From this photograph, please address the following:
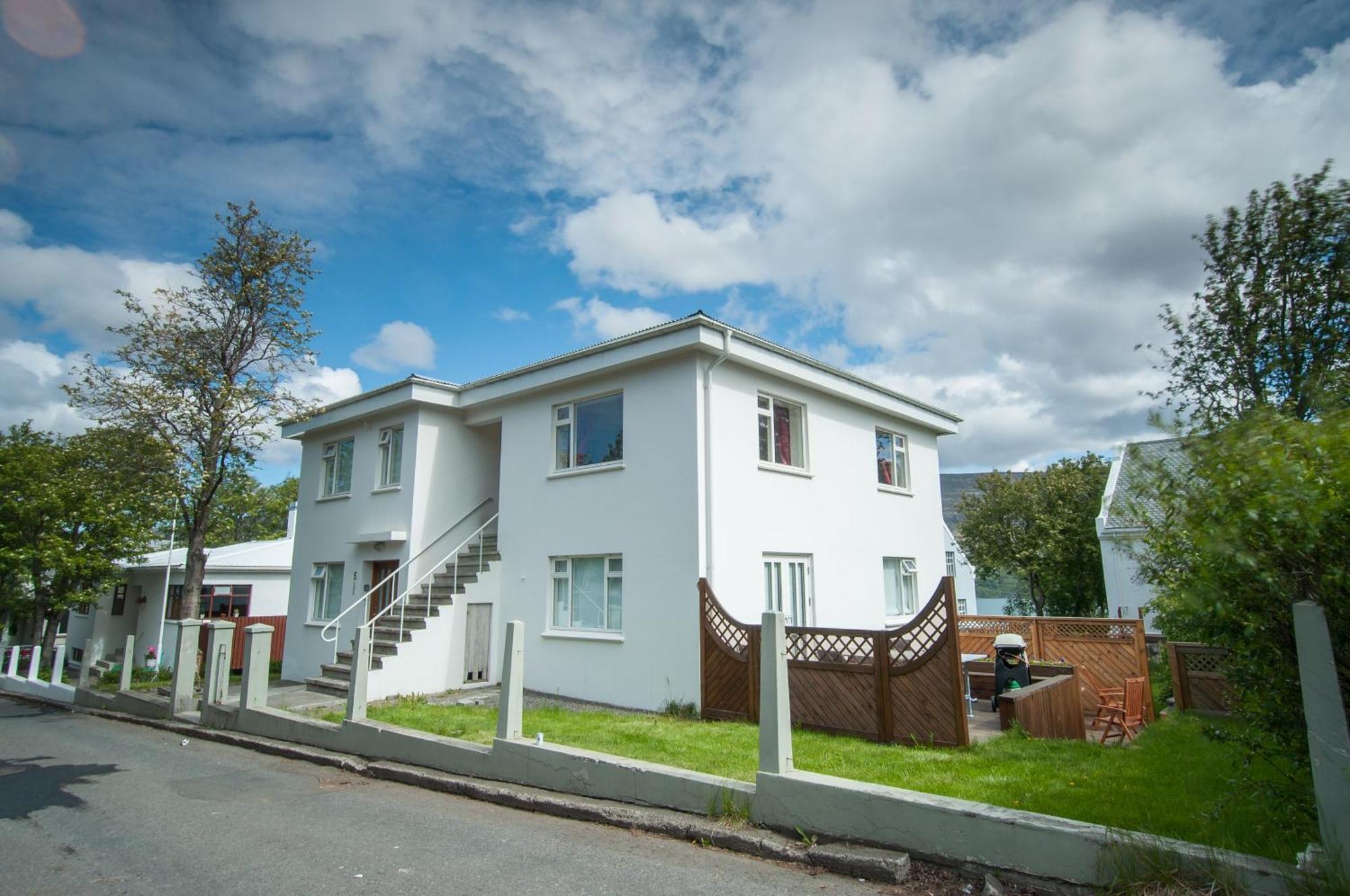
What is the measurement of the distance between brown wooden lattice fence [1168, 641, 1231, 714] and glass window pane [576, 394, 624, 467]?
393 inches

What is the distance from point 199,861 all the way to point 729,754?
16.9 feet

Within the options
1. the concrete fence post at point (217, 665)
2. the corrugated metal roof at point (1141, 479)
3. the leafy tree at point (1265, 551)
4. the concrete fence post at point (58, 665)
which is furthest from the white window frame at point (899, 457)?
the concrete fence post at point (58, 665)

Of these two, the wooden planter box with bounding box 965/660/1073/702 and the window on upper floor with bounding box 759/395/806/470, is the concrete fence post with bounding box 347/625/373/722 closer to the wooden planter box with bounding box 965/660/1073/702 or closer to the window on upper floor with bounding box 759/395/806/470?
the window on upper floor with bounding box 759/395/806/470

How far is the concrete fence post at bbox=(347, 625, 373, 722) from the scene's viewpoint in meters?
10.2

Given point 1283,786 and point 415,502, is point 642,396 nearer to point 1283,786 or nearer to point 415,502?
point 415,502

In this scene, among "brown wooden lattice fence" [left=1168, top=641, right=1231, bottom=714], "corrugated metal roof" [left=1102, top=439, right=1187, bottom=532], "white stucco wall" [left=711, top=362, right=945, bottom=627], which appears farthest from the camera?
"white stucco wall" [left=711, top=362, right=945, bottom=627]

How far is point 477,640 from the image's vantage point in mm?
15125

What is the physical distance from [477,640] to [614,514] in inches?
159

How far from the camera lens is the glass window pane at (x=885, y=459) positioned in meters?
17.9

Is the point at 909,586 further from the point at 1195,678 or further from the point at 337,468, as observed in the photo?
the point at 337,468

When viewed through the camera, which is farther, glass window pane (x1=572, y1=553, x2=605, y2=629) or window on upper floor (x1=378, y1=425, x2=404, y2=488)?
window on upper floor (x1=378, y1=425, x2=404, y2=488)

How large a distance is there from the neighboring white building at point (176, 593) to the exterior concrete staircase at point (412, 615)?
1460 centimetres

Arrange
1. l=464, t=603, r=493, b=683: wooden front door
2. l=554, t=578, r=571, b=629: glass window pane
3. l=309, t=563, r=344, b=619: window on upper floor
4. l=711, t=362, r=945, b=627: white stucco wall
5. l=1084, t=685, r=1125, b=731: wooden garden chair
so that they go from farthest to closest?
l=309, t=563, r=344, b=619: window on upper floor → l=464, t=603, r=493, b=683: wooden front door → l=554, t=578, r=571, b=629: glass window pane → l=711, t=362, r=945, b=627: white stucco wall → l=1084, t=685, r=1125, b=731: wooden garden chair

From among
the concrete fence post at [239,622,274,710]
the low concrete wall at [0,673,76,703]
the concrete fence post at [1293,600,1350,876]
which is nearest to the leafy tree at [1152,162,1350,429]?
the concrete fence post at [1293,600,1350,876]
